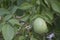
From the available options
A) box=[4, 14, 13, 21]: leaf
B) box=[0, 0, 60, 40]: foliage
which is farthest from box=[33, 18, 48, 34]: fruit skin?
box=[4, 14, 13, 21]: leaf

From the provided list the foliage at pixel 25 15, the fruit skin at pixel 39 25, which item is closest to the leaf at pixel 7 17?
the foliage at pixel 25 15

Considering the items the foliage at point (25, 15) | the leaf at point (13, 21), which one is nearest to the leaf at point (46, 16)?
the foliage at point (25, 15)

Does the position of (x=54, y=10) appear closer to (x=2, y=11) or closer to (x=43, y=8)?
(x=43, y=8)

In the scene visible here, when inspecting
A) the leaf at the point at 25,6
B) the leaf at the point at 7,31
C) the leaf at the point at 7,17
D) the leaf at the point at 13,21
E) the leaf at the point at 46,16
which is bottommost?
the leaf at the point at 7,31

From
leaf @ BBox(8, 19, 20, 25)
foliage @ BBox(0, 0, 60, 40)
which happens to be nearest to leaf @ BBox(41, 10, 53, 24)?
foliage @ BBox(0, 0, 60, 40)

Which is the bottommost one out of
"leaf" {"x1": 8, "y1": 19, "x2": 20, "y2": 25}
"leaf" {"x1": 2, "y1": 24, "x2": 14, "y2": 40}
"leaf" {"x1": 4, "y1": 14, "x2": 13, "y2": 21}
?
"leaf" {"x1": 2, "y1": 24, "x2": 14, "y2": 40}

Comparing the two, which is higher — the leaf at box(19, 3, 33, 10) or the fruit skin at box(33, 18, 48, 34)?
the leaf at box(19, 3, 33, 10)

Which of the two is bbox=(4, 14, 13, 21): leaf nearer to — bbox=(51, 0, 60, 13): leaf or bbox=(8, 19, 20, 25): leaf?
bbox=(8, 19, 20, 25): leaf

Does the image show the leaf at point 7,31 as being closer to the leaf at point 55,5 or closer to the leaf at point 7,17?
the leaf at point 7,17

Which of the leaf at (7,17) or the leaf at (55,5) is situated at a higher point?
the leaf at (55,5)

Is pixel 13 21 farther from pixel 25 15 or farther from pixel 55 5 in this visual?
pixel 55 5

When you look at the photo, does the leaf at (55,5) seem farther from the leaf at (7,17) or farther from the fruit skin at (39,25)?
the leaf at (7,17)
